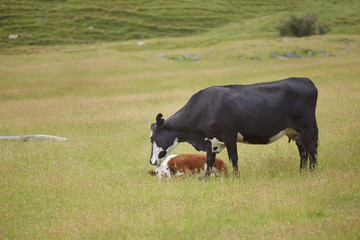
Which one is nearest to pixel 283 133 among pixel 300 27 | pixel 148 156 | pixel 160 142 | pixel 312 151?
pixel 312 151

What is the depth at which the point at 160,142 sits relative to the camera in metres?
9.47

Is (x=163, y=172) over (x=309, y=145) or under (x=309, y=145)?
Answer: under

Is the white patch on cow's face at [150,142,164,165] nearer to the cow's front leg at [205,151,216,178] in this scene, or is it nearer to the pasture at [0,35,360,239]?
the pasture at [0,35,360,239]

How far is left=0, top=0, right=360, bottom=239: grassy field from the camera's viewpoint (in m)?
6.52

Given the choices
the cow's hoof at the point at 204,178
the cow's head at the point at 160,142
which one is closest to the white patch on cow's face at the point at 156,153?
the cow's head at the point at 160,142

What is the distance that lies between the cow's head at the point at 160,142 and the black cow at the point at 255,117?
0.52 meters

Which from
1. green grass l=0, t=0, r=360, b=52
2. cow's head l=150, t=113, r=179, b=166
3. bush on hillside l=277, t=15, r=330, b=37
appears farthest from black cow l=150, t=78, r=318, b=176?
green grass l=0, t=0, r=360, b=52

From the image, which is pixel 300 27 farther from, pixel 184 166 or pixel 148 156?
pixel 184 166

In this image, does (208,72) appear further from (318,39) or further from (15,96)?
(318,39)

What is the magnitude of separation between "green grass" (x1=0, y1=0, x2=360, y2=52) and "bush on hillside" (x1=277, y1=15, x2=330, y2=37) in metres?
4.39

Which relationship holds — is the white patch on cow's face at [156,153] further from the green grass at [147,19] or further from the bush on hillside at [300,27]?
the green grass at [147,19]

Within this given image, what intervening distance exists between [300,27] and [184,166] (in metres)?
44.9

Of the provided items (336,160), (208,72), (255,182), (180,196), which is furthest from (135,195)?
(208,72)

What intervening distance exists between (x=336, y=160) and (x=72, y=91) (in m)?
21.0
